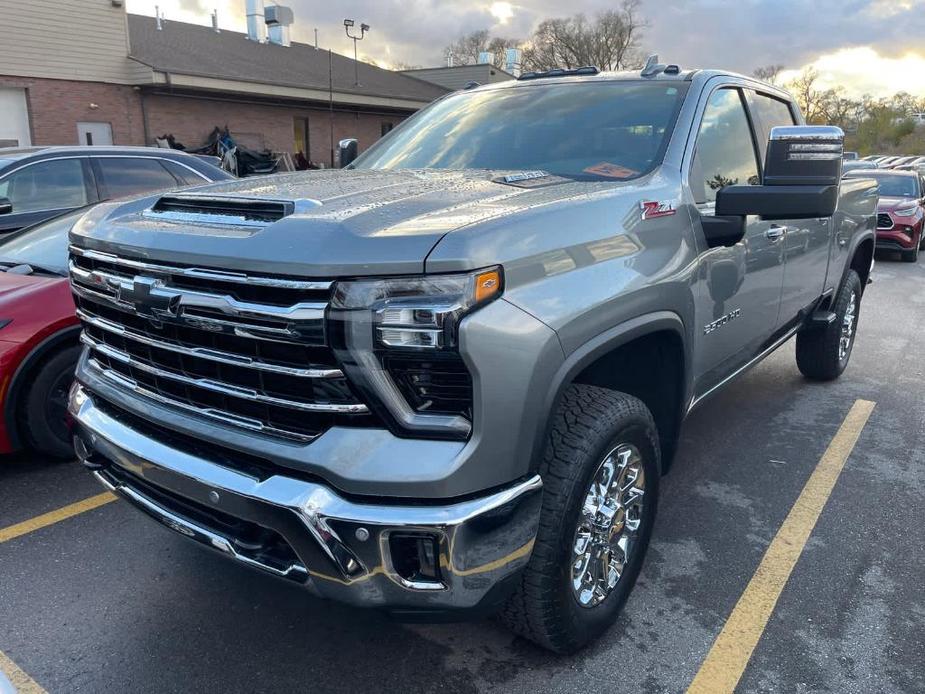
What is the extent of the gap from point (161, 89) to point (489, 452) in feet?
61.3

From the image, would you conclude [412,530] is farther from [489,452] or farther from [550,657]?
[550,657]

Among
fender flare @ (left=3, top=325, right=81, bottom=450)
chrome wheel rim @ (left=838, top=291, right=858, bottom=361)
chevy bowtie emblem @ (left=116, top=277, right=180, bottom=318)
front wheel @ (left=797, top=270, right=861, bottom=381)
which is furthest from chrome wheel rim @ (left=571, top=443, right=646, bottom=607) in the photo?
chrome wheel rim @ (left=838, top=291, right=858, bottom=361)

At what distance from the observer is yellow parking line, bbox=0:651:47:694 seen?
8.14ft

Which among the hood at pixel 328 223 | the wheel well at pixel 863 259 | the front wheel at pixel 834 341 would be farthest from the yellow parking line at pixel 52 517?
the wheel well at pixel 863 259

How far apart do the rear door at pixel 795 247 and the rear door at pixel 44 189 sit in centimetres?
512

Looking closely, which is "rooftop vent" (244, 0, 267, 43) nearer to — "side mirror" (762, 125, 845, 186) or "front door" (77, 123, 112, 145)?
"front door" (77, 123, 112, 145)

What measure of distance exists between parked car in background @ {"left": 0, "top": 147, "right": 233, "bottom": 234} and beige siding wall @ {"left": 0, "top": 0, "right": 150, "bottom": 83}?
11955 mm

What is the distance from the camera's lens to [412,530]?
193 centimetres

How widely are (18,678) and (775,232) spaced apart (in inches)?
143

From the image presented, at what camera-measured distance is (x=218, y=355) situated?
7.09 feet

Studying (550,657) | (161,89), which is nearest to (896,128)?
(161,89)

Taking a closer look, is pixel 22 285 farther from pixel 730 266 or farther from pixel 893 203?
pixel 893 203

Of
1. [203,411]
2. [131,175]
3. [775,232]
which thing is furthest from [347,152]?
[131,175]

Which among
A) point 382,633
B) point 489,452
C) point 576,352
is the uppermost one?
point 576,352
